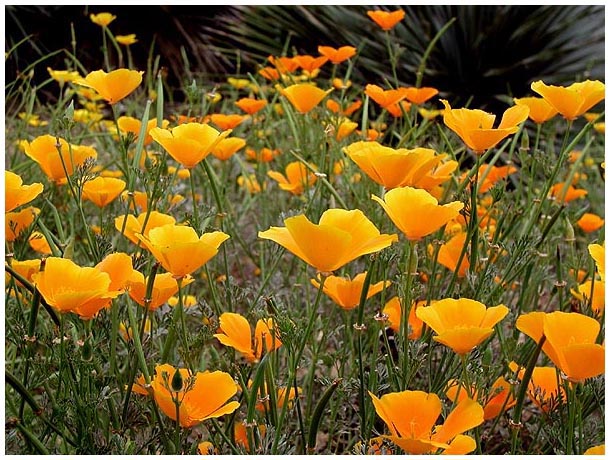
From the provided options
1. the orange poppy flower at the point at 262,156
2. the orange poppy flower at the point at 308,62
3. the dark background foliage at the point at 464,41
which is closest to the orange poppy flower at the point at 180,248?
the orange poppy flower at the point at 308,62

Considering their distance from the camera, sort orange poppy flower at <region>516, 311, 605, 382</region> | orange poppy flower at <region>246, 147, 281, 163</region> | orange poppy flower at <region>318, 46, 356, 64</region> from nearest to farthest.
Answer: orange poppy flower at <region>516, 311, 605, 382</region> < orange poppy flower at <region>318, 46, 356, 64</region> < orange poppy flower at <region>246, 147, 281, 163</region>

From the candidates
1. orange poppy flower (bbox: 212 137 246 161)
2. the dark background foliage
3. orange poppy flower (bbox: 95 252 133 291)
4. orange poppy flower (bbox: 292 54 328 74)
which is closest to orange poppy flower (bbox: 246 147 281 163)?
orange poppy flower (bbox: 292 54 328 74)

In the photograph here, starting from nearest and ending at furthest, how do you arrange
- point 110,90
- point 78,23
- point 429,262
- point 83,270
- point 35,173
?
point 83,270 → point 110,90 → point 429,262 → point 35,173 → point 78,23

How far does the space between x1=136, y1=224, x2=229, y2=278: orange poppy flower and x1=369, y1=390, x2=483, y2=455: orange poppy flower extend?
0.21 meters

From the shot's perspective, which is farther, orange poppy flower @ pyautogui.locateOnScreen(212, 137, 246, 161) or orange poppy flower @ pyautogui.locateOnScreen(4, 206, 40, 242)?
orange poppy flower @ pyautogui.locateOnScreen(212, 137, 246, 161)

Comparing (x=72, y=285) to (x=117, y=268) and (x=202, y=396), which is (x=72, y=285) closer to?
(x=117, y=268)

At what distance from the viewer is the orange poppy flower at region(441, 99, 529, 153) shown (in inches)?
36.6

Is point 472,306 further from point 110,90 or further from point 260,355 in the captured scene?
point 110,90

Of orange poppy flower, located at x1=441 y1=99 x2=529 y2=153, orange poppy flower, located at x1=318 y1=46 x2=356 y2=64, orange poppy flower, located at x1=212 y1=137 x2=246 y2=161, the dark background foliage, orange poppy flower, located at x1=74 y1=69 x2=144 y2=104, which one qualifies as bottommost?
the dark background foliage

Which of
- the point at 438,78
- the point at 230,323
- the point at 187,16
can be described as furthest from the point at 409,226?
the point at 187,16

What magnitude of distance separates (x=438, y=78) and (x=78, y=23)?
2.20 metres

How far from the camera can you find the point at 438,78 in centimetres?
411

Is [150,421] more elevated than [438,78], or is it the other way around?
[150,421]

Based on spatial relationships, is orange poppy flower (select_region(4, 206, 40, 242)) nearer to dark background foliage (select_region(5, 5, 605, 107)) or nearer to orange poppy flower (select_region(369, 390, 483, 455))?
orange poppy flower (select_region(369, 390, 483, 455))
